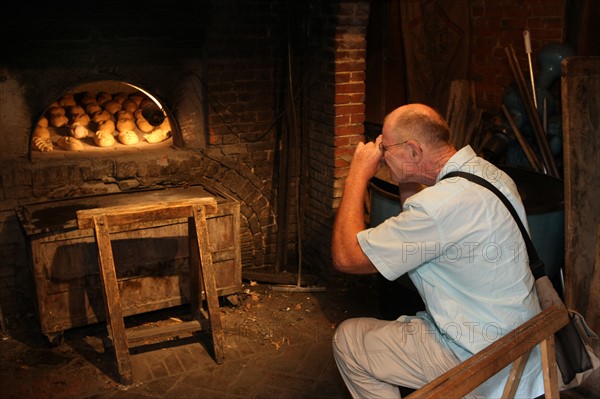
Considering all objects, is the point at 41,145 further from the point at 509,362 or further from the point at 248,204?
the point at 509,362

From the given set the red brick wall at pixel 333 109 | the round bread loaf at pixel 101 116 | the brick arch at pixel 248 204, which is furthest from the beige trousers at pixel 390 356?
the round bread loaf at pixel 101 116

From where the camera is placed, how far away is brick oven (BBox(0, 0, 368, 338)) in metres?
5.15

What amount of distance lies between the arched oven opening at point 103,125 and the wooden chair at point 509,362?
3890 mm

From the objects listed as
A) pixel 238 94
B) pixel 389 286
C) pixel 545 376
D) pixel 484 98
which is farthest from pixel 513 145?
pixel 545 376

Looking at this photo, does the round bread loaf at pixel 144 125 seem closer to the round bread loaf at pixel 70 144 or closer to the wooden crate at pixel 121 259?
the round bread loaf at pixel 70 144

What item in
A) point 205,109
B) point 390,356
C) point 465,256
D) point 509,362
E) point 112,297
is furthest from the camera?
point 205,109

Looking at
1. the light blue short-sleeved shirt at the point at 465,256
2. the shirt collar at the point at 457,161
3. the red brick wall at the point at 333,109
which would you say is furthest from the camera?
the red brick wall at the point at 333,109

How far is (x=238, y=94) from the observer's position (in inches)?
233

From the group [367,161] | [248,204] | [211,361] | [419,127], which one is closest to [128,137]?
[248,204]

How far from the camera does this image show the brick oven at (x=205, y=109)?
515cm

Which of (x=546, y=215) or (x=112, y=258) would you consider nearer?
(x=112, y=258)

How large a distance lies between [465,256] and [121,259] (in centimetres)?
282

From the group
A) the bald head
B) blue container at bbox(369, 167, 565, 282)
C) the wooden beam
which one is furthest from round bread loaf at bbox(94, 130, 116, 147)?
the bald head

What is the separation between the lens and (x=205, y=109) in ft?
19.1
